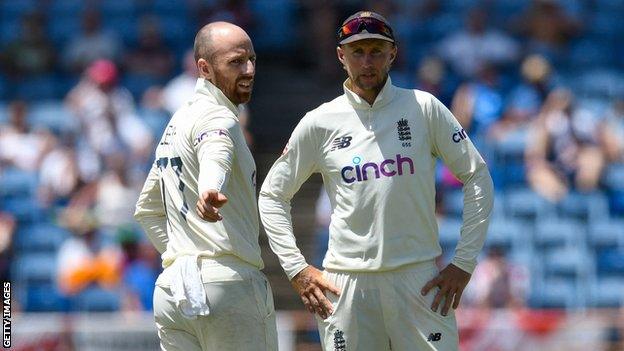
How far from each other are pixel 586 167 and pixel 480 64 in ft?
5.74

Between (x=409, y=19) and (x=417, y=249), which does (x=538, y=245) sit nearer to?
(x=409, y=19)

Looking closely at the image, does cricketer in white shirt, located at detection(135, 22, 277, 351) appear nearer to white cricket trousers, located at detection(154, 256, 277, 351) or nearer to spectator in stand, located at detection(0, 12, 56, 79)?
white cricket trousers, located at detection(154, 256, 277, 351)

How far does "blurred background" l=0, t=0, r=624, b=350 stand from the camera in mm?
12547

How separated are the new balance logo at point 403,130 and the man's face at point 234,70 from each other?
713 millimetres

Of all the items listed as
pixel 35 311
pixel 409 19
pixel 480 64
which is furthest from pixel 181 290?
pixel 409 19

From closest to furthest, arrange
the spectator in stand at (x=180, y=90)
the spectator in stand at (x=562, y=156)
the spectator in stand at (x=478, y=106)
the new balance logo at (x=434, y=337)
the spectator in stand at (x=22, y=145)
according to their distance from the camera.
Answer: the new balance logo at (x=434, y=337) < the spectator in stand at (x=562, y=156) < the spectator in stand at (x=478, y=106) < the spectator in stand at (x=180, y=90) < the spectator in stand at (x=22, y=145)

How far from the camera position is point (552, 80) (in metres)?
14.8

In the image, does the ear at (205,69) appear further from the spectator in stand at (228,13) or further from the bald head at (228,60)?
the spectator in stand at (228,13)

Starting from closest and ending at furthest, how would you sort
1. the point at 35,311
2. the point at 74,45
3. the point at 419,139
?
1. the point at 419,139
2. the point at 35,311
3. the point at 74,45

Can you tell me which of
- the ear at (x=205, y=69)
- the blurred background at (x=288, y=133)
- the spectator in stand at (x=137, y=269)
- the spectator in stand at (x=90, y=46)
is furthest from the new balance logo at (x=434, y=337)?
the spectator in stand at (x=90, y=46)

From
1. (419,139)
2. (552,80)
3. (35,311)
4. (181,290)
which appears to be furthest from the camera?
(552,80)

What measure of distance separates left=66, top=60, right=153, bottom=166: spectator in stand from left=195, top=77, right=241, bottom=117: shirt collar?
25.2ft

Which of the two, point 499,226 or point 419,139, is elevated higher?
point 419,139

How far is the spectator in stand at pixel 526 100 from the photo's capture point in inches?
557
